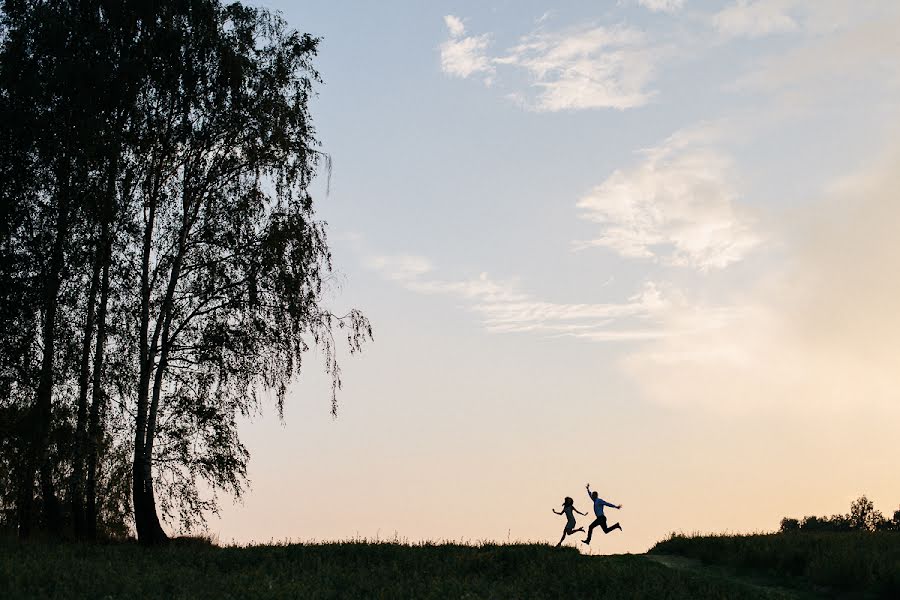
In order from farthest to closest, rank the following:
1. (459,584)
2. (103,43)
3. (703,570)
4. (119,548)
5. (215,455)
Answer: (103,43) < (215,455) < (119,548) < (703,570) < (459,584)

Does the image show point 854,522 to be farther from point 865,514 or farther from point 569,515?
point 569,515

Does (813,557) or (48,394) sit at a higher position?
(48,394)

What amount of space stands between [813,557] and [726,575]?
2155 millimetres

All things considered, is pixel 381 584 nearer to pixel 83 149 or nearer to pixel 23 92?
pixel 83 149

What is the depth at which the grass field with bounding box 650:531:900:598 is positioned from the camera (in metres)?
19.8

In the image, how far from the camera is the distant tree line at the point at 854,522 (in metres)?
43.4

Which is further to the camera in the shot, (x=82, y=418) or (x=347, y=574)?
(x=82, y=418)

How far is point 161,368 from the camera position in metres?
28.0

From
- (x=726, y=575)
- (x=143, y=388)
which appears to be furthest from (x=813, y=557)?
(x=143, y=388)

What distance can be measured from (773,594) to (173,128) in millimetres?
23048

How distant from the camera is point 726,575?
22.3 meters

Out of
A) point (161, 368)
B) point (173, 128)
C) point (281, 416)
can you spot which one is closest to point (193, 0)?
point (173, 128)

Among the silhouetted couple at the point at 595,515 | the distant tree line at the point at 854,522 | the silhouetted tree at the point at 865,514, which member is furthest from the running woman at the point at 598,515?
the silhouetted tree at the point at 865,514

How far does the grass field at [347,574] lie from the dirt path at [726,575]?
62 cm
